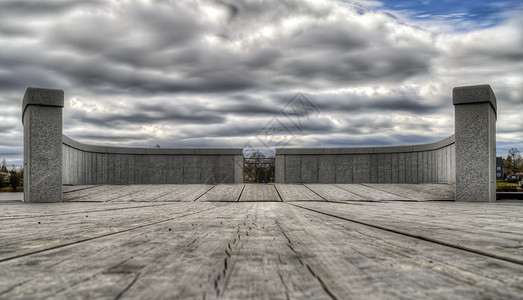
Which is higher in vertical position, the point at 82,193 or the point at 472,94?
the point at 472,94

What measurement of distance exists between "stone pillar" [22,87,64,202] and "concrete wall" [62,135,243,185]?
5991mm

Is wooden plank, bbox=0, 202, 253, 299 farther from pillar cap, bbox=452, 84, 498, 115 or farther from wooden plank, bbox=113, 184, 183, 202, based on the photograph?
Answer: pillar cap, bbox=452, 84, 498, 115

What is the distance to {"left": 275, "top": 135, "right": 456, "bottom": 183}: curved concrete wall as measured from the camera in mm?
15203

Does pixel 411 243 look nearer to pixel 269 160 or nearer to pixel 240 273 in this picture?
pixel 240 273

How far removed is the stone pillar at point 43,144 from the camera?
8727 mm

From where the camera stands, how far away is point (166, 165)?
52.3 feet

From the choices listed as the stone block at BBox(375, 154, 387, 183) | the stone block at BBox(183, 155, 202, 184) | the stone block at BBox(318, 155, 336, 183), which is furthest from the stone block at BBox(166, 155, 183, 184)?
the stone block at BBox(375, 154, 387, 183)

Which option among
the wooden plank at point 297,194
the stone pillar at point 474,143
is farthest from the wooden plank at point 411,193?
the wooden plank at point 297,194

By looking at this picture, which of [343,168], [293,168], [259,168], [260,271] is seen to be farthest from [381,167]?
[260,271]

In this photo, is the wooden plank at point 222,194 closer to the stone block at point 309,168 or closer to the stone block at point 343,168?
the stone block at point 309,168

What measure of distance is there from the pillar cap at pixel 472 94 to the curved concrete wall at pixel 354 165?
5.82 meters

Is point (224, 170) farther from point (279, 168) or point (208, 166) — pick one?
point (279, 168)

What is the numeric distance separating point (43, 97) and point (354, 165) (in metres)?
12.3

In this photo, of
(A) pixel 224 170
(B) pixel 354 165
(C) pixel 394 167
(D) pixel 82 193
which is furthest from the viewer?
(B) pixel 354 165
